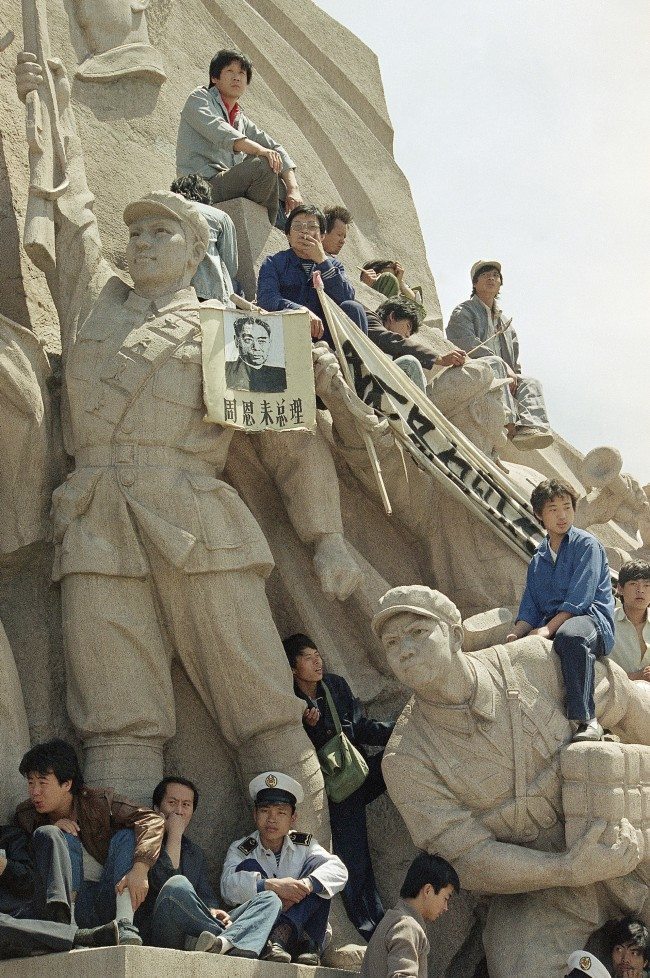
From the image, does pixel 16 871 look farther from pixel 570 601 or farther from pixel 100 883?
pixel 570 601

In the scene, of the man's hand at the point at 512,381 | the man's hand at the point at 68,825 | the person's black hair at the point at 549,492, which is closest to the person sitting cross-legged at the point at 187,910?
the man's hand at the point at 68,825

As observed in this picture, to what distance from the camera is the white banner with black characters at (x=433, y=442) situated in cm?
973

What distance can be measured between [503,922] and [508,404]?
11.6ft

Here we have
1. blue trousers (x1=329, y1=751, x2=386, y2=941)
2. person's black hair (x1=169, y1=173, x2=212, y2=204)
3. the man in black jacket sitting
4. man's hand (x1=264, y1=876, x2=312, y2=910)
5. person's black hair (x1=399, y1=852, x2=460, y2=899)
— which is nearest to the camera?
person's black hair (x1=399, y1=852, x2=460, y2=899)

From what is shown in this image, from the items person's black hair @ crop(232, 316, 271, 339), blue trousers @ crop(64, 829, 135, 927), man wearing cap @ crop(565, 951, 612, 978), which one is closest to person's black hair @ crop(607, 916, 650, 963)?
man wearing cap @ crop(565, 951, 612, 978)

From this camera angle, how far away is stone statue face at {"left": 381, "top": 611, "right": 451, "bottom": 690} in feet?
27.9

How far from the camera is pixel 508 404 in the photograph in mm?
11172

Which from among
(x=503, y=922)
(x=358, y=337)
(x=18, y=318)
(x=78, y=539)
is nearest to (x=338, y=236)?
(x=358, y=337)

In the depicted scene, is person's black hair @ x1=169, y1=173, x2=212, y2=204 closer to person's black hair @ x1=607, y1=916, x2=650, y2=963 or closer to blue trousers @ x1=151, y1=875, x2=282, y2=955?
blue trousers @ x1=151, y1=875, x2=282, y2=955

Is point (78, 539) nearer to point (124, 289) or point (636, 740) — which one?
point (124, 289)

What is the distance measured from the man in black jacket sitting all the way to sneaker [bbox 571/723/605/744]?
959 millimetres

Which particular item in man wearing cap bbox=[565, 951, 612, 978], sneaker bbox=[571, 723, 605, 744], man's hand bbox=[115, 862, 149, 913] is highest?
sneaker bbox=[571, 723, 605, 744]

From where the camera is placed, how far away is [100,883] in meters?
7.91

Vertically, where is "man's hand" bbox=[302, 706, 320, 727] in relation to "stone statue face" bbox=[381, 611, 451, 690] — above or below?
below
